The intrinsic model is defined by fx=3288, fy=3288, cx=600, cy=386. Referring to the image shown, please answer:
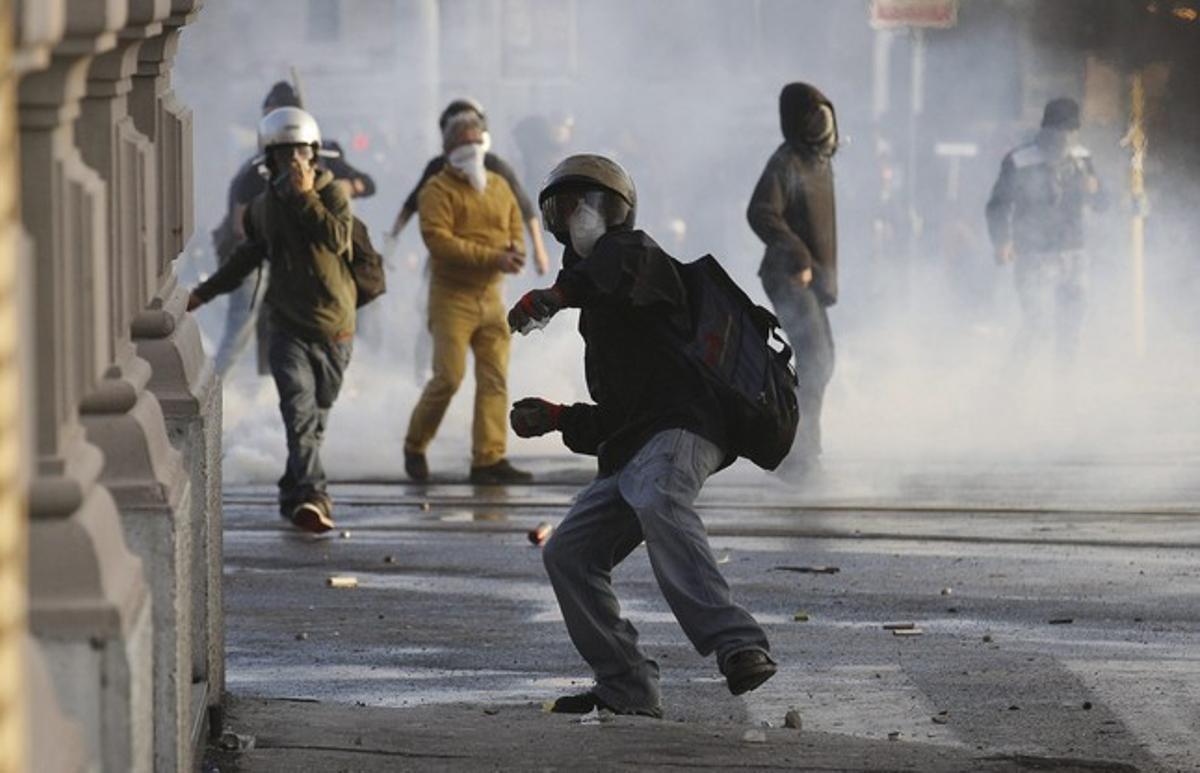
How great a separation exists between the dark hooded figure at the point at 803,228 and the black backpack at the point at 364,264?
2.64 meters

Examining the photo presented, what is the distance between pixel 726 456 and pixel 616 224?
2.11 ft

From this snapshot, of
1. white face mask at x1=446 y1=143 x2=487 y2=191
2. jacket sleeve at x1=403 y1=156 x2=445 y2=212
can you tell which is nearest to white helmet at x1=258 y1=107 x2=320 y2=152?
white face mask at x1=446 y1=143 x2=487 y2=191

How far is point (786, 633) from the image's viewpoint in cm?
980

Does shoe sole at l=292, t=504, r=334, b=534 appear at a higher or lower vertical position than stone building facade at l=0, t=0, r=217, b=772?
lower

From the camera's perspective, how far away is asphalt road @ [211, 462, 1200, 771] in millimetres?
7555

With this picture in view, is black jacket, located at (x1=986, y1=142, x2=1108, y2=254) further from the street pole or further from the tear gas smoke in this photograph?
the street pole

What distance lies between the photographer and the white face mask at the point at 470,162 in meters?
14.9

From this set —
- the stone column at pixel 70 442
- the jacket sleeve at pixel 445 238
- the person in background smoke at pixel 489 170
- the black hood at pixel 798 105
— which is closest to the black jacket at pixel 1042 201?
the person in background smoke at pixel 489 170

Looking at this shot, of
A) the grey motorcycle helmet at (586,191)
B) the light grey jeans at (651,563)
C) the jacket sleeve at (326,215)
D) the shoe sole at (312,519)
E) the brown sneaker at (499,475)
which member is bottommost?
the brown sneaker at (499,475)

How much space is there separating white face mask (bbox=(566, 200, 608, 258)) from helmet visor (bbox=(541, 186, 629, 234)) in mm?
11

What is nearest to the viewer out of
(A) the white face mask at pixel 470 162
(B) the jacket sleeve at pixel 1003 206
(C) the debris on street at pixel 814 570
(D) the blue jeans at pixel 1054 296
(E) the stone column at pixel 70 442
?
(E) the stone column at pixel 70 442

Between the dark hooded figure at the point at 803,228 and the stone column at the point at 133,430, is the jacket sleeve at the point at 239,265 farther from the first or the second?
the stone column at the point at 133,430

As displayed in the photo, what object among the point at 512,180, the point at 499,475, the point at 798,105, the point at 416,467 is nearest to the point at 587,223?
the point at 499,475

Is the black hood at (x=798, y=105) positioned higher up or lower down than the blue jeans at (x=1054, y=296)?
higher up
